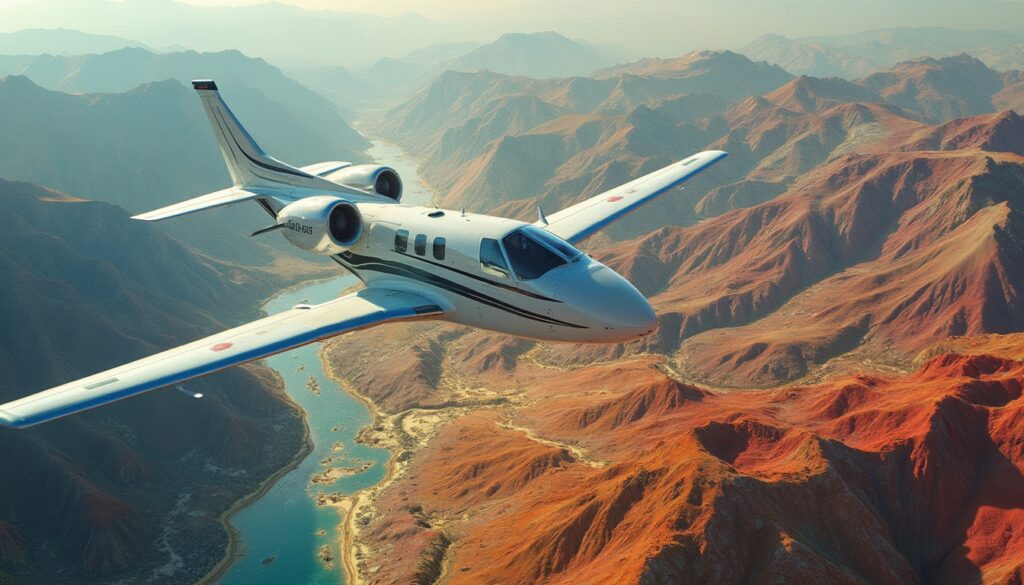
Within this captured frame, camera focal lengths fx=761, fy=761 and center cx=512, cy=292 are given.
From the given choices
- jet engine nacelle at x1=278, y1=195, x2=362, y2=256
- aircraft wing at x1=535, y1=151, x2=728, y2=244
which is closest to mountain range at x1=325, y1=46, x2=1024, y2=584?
aircraft wing at x1=535, y1=151, x2=728, y2=244

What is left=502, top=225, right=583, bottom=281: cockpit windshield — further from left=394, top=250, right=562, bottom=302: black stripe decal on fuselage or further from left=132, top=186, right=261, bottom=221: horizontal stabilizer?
left=132, top=186, right=261, bottom=221: horizontal stabilizer

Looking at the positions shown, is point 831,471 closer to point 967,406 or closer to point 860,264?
point 967,406

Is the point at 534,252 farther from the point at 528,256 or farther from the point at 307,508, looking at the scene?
the point at 307,508

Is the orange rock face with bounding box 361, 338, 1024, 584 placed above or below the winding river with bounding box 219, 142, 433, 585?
above

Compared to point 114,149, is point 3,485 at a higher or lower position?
lower

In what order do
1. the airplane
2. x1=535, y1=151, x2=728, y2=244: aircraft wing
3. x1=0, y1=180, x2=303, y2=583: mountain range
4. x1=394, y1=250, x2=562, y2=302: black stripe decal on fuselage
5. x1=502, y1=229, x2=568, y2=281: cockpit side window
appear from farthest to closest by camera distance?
x1=0, y1=180, x2=303, y2=583: mountain range
x1=535, y1=151, x2=728, y2=244: aircraft wing
x1=502, y1=229, x2=568, y2=281: cockpit side window
x1=394, y1=250, x2=562, y2=302: black stripe decal on fuselage
the airplane

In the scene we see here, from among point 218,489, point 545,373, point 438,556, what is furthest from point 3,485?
point 545,373

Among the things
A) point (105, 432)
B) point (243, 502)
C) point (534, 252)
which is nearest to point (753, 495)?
point (534, 252)
